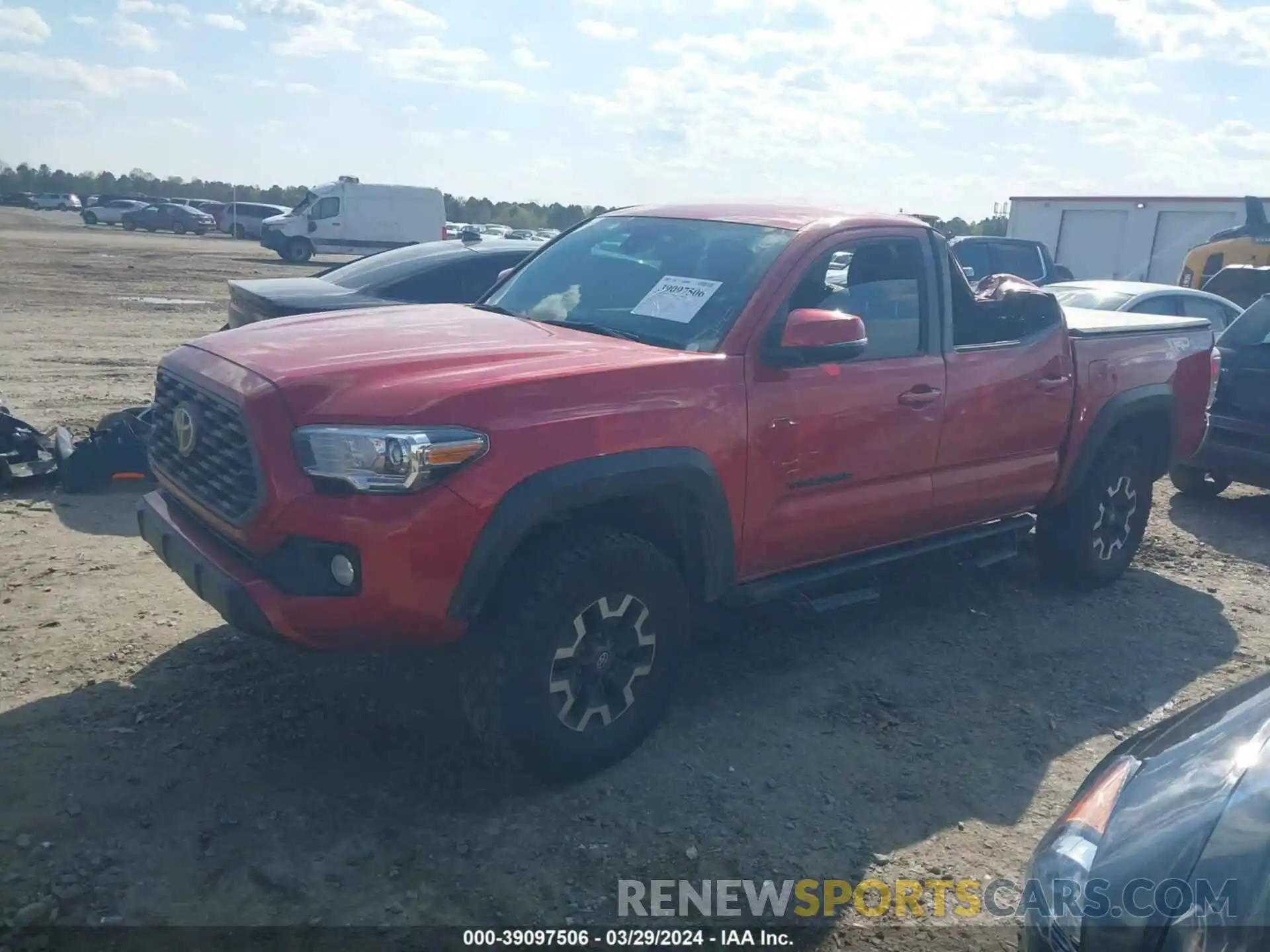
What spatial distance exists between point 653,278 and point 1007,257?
39.9 ft

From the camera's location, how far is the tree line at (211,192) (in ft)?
213

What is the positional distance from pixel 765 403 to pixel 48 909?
280 centimetres

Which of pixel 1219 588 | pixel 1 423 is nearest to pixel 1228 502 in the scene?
pixel 1219 588

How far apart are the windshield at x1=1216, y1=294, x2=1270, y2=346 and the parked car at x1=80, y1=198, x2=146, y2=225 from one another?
1881 inches

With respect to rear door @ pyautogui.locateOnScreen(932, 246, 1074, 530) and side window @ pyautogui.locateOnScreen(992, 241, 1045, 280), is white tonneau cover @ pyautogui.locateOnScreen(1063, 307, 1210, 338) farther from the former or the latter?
side window @ pyautogui.locateOnScreen(992, 241, 1045, 280)

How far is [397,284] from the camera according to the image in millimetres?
7941

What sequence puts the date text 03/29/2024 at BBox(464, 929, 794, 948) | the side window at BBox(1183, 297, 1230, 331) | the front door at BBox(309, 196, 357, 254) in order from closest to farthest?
the date text 03/29/2024 at BBox(464, 929, 794, 948) → the side window at BBox(1183, 297, 1230, 331) → the front door at BBox(309, 196, 357, 254)

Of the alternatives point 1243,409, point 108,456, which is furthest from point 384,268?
point 1243,409

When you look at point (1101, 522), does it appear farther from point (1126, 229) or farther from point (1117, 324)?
point (1126, 229)

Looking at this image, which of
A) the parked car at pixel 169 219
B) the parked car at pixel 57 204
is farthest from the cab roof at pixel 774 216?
the parked car at pixel 57 204

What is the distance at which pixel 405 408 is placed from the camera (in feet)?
10.8

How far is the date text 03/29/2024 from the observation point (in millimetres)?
3043

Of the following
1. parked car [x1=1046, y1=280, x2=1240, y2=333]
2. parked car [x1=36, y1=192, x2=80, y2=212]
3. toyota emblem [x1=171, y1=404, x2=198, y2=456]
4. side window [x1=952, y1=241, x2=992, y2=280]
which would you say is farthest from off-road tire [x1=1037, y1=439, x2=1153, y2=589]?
parked car [x1=36, y1=192, x2=80, y2=212]

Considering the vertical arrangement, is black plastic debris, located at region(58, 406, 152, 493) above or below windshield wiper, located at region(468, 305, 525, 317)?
below
